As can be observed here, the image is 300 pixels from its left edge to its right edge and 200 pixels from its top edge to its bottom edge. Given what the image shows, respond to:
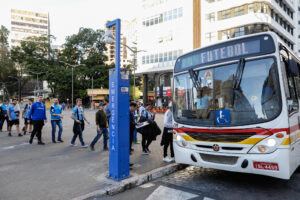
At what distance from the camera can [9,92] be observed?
67.1 meters

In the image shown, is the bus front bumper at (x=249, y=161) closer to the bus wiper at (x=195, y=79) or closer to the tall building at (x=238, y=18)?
the bus wiper at (x=195, y=79)

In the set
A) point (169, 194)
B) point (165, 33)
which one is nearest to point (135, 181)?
point (169, 194)

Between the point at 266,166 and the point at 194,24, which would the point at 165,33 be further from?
the point at 266,166

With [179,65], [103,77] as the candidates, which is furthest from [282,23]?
[179,65]

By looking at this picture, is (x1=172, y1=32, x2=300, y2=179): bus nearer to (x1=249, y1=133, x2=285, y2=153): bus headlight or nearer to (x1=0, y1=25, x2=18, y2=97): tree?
(x1=249, y1=133, x2=285, y2=153): bus headlight

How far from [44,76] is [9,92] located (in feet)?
86.3

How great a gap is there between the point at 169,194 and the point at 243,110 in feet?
6.81

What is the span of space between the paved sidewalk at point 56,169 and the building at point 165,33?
24.2m

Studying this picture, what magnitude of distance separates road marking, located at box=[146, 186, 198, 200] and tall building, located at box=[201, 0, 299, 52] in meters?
25.9

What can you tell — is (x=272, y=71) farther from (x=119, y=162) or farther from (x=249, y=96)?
(x=119, y=162)

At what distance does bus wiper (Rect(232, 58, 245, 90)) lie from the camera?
454cm

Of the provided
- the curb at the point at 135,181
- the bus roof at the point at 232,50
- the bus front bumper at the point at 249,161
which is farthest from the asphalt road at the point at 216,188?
the bus roof at the point at 232,50

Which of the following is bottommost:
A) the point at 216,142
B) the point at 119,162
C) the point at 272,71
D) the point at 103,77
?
the point at 119,162

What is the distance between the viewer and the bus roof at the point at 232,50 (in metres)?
4.48
